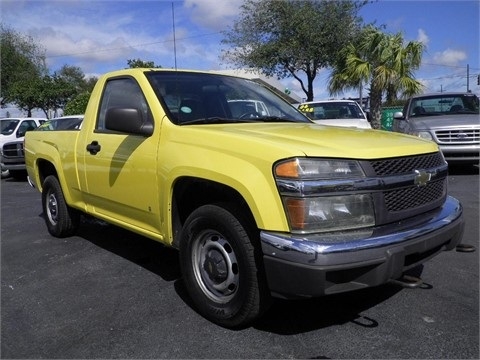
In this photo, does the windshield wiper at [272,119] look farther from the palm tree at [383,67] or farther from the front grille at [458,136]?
the palm tree at [383,67]

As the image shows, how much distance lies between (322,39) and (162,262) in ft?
57.8

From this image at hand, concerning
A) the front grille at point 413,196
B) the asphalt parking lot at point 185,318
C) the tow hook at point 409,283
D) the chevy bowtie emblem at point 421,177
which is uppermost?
the chevy bowtie emblem at point 421,177

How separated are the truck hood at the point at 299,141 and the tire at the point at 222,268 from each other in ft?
1.53

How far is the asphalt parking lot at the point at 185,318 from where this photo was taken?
Answer: 3.04 meters

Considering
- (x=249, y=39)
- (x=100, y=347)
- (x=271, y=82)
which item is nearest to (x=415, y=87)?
(x=249, y=39)

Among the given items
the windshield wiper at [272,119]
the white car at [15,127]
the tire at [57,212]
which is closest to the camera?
the windshield wiper at [272,119]

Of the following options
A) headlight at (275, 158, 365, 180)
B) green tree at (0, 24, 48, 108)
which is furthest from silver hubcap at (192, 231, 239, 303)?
green tree at (0, 24, 48, 108)

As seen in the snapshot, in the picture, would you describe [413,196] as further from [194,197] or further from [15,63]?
[15,63]

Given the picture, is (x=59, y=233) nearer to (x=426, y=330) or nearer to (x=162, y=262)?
(x=162, y=262)

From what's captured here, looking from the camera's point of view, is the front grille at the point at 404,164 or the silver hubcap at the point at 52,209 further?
the silver hubcap at the point at 52,209

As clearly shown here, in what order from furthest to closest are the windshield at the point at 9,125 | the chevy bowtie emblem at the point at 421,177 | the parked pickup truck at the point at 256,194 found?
the windshield at the point at 9,125 < the chevy bowtie emblem at the point at 421,177 < the parked pickup truck at the point at 256,194

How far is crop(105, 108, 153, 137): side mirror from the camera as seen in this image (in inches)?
147

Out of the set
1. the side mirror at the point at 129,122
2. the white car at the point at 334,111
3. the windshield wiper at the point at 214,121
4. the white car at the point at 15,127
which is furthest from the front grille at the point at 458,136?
the white car at the point at 15,127

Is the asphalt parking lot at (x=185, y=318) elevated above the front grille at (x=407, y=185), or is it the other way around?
the front grille at (x=407, y=185)
